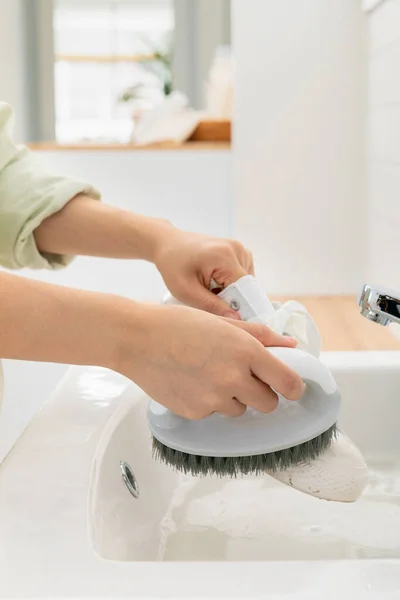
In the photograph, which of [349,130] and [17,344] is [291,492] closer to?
[17,344]

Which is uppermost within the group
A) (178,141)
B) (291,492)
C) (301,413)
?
(178,141)

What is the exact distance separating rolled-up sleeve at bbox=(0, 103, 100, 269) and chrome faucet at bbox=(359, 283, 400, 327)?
0.34 meters

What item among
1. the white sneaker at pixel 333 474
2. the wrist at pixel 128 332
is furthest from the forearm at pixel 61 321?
the white sneaker at pixel 333 474

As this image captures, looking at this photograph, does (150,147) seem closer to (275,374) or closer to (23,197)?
(23,197)

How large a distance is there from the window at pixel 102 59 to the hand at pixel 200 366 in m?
3.32

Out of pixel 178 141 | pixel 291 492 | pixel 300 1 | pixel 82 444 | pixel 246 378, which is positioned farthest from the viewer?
pixel 178 141

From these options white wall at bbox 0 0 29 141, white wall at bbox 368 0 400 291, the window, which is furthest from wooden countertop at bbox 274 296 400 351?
the window

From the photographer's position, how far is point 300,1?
1.40 meters

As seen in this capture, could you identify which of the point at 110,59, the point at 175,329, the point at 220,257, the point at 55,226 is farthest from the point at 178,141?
the point at 110,59

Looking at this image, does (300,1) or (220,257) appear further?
(300,1)

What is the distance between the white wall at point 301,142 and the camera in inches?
55.5

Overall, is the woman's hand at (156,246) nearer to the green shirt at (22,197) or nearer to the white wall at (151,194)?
the green shirt at (22,197)

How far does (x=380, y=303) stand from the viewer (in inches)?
→ 20.2

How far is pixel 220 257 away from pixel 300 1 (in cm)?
90
